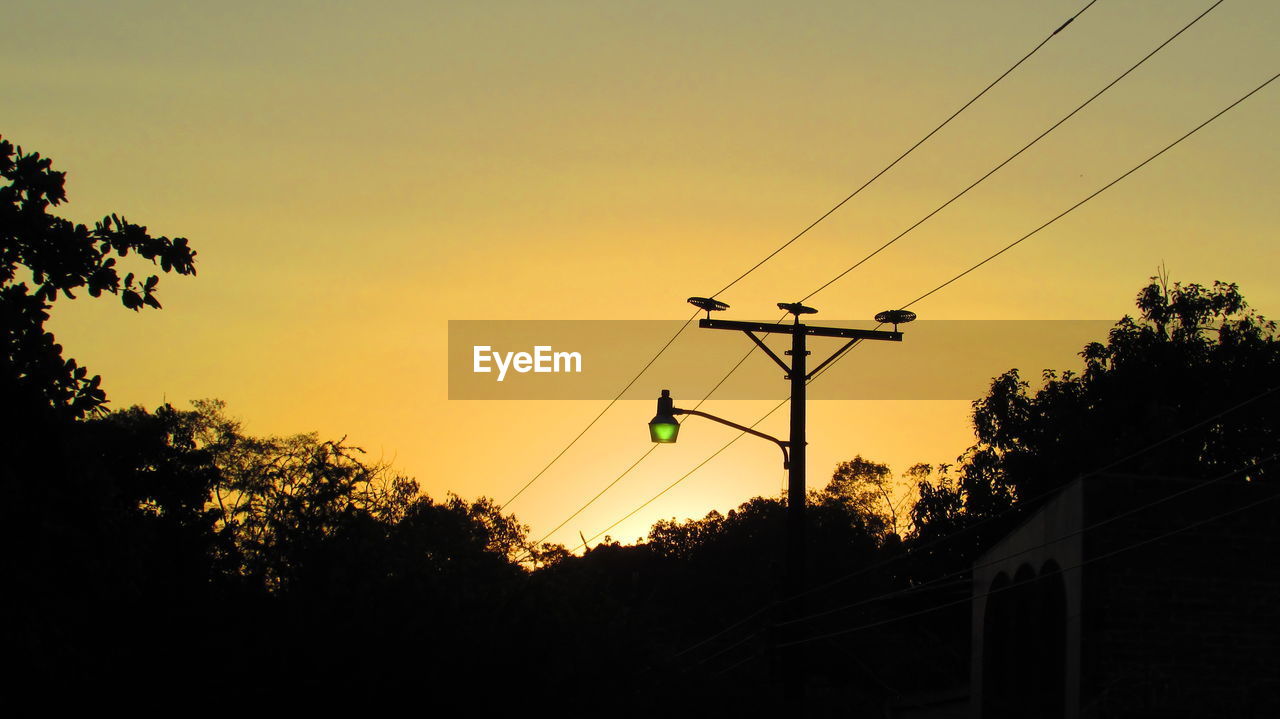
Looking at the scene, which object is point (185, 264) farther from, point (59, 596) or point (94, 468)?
point (59, 596)

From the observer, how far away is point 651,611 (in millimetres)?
22938

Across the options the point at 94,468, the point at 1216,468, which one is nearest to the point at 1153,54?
the point at 94,468

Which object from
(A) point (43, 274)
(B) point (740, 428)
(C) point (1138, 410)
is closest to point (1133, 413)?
(C) point (1138, 410)

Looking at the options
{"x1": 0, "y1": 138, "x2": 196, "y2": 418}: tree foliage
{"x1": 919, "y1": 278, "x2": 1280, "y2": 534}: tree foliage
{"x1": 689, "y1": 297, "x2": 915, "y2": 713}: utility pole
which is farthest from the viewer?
{"x1": 919, "y1": 278, "x2": 1280, "y2": 534}: tree foliage

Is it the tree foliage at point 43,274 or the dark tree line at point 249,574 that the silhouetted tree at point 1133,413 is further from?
the tree foliage at point 43,274

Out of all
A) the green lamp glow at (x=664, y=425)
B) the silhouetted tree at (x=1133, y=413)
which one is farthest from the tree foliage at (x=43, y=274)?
the silhouetted tree at (x=1133, y=413)

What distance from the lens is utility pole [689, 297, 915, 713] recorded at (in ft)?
67.5

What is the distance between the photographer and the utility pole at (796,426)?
20.6m

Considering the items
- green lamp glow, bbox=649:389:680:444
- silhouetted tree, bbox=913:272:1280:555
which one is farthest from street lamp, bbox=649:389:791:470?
silhouetted tree, bbox=913:272:1280:555

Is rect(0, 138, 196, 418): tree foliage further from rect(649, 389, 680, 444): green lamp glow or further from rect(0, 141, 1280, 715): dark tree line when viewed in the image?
rect(649, 389, 680, 444): green lamp glow

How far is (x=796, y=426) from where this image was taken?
21031mm

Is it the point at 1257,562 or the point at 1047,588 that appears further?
the point at 1047,588

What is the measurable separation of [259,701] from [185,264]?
753 centimetres

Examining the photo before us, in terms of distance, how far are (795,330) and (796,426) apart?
1.66m
